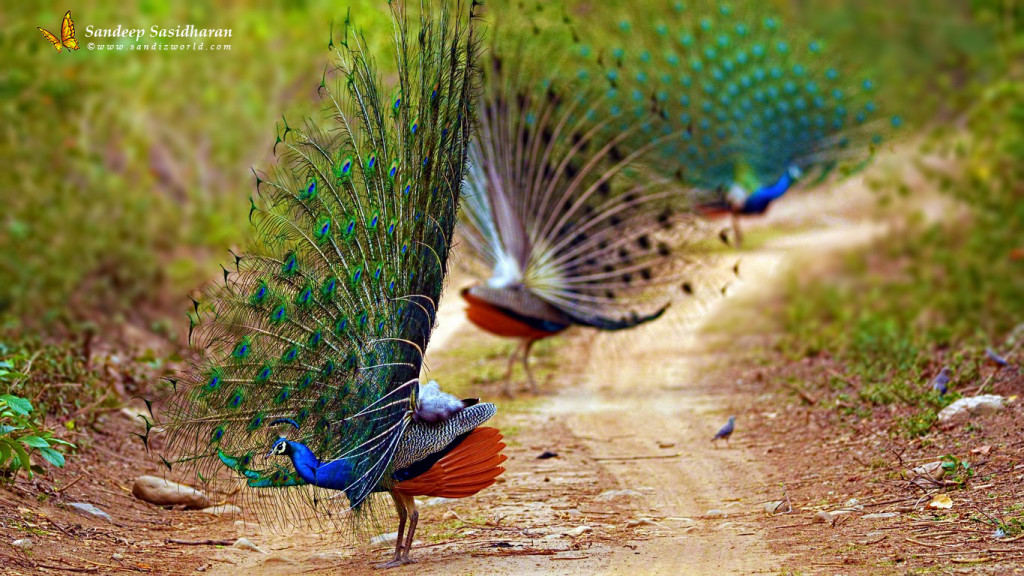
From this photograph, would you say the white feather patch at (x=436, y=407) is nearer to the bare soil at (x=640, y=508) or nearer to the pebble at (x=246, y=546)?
the bare soil at (x=640, y=508)

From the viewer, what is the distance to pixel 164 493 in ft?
21.9

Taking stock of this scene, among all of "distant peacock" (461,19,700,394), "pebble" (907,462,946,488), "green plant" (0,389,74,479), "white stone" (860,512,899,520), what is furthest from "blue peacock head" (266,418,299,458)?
"distant peacock" (461,19,700,394)

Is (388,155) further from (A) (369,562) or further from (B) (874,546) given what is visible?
(B) (874,546)

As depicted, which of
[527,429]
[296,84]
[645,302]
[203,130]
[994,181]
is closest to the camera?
[527,429]

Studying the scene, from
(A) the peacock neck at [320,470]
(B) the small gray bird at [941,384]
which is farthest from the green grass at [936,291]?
(A) the peacock neck at [320,470]

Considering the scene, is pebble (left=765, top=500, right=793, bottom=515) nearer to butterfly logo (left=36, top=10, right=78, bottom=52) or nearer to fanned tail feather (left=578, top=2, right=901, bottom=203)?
butterfly logo (left=36, top=10, right=78, bottom=52)

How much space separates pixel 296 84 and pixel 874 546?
55.5ft

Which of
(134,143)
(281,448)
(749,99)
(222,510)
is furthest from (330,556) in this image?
(749,99)

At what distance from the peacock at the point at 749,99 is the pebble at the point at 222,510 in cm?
800

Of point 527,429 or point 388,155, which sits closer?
point 388,155

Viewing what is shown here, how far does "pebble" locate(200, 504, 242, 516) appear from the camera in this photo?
6.61m

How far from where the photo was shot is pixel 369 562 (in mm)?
5598

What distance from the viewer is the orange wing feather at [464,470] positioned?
5.46m

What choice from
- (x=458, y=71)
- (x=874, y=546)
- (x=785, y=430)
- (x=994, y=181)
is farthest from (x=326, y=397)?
(x=994, y=181)
